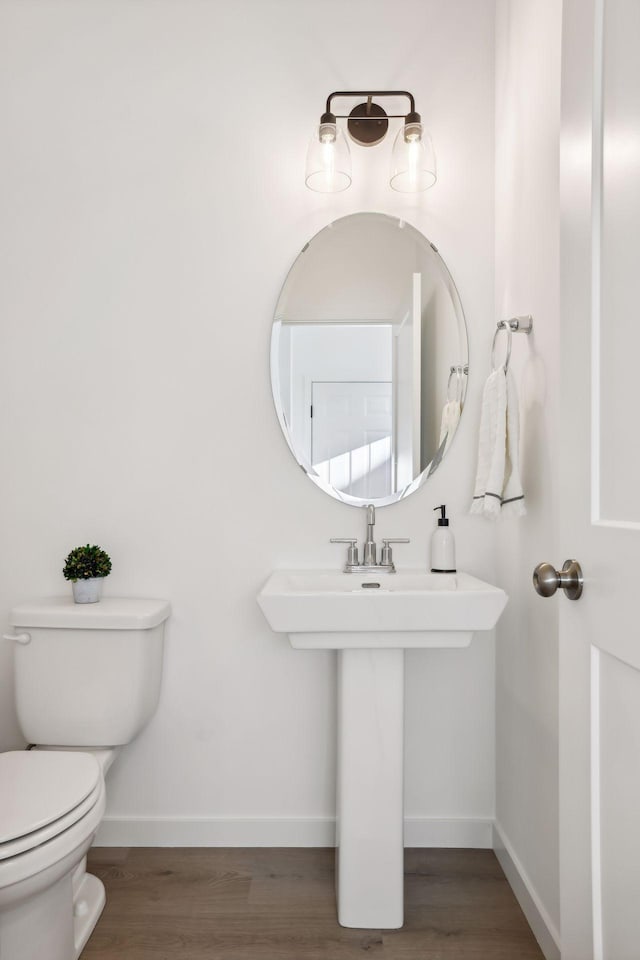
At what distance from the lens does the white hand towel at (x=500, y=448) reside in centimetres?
169

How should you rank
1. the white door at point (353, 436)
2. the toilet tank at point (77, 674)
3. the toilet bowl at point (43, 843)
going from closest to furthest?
the toilet bowl at point (43, 843) → the toilet tank at point (77, 674) → the white door at point (353, 436)

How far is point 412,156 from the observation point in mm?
1924

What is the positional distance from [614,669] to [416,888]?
1.25 meters

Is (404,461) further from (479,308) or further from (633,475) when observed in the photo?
(633,475)

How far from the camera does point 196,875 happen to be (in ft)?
6.01

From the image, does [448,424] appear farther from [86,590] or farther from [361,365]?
[86,590]

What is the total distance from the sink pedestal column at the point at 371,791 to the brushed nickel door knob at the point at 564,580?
738 mm

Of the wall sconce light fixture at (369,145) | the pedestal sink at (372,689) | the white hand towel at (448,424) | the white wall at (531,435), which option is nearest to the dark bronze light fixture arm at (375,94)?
the wall sconce light fixture at (369,145)

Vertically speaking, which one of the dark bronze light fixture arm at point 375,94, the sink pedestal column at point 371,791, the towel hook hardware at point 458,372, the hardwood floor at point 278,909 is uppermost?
the dark bronze light fixture arm at point 375,94

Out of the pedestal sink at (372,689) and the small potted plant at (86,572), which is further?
the small potted plant at (86,572)

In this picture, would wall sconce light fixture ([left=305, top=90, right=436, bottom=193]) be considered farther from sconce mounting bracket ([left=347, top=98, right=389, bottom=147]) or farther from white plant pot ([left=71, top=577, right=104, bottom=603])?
white plant pot ([left=71, top=577, right=104, bottom=603])

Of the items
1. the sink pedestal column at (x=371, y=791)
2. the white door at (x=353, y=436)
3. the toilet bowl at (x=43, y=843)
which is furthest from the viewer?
the white door at (x=353, y=436)

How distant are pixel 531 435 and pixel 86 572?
1.27m

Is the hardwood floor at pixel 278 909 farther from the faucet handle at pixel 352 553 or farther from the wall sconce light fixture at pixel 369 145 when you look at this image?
the wall sconce light fixture at pixel 369 145
